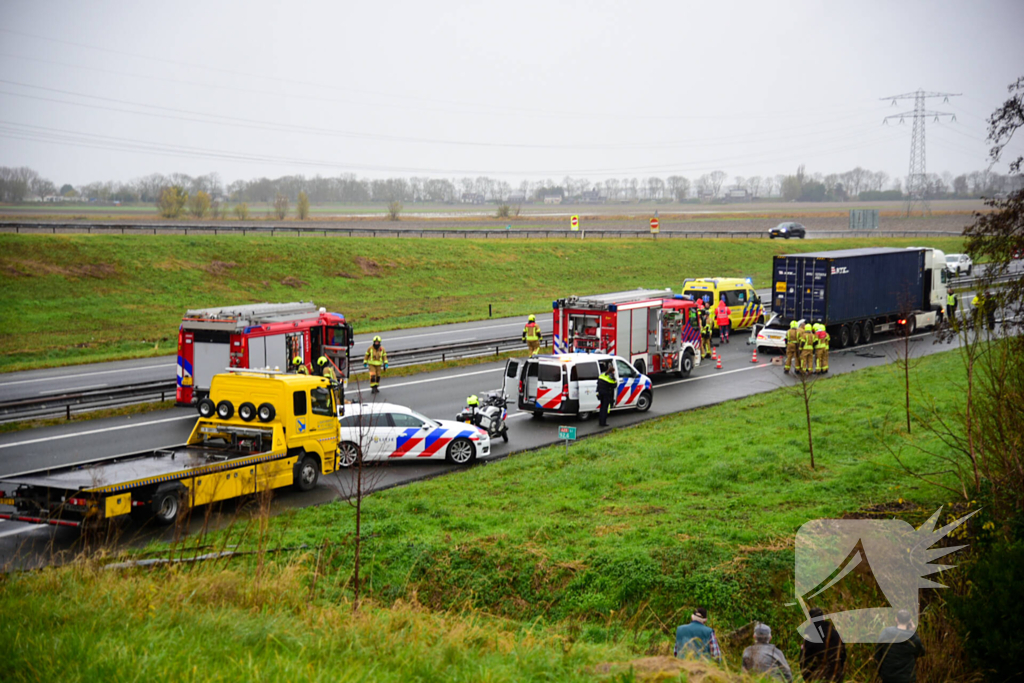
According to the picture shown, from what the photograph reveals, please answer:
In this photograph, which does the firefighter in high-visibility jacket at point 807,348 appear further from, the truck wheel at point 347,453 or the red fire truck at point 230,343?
the truck wheel at point 347,453

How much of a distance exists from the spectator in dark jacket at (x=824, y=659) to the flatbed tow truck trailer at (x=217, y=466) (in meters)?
7.62

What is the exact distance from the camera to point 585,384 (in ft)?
71.5

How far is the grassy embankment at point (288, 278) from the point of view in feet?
128

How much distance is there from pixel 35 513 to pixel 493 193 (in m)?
116

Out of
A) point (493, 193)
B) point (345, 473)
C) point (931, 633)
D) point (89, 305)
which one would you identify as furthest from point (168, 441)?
point (493, 193)

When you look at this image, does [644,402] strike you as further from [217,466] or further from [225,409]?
[217,466]

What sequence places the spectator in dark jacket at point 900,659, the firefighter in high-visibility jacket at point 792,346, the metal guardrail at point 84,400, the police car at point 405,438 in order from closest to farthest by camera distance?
the spectator in dark jacket at point 900,659, the police car at point 405,438, the metal guardrail at point 84,400, the firefighter in high-visibility jacket at point 792,346

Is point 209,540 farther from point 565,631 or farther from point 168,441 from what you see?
point 168,441

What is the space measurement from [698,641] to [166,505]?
841 centimetres

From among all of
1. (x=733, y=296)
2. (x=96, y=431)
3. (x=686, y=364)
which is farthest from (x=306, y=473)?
(x=733, y=296)

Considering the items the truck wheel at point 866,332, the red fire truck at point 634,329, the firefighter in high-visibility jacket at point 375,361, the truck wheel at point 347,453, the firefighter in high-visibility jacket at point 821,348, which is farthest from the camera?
the truck wheel at point 866,332

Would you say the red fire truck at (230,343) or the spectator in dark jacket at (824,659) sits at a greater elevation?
the red fire truck at (230,343)

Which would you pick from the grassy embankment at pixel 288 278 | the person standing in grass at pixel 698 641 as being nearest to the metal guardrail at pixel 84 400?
the grassy embankment at pixel 288 278

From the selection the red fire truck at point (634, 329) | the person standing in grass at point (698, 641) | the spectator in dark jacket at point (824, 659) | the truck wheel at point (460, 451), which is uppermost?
the red fire truck at point (634, 329)
